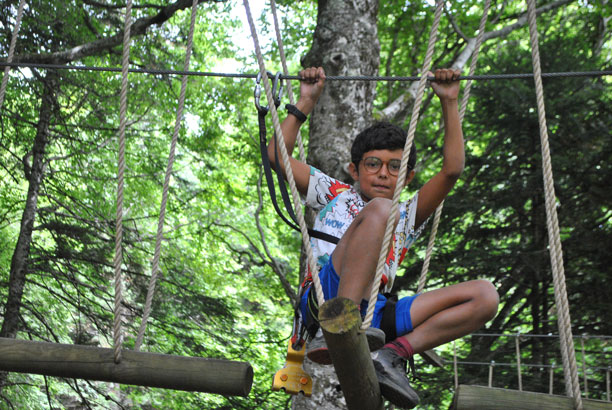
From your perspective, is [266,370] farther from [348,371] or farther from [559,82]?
[348,371]

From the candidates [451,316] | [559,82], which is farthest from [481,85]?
[451,316]

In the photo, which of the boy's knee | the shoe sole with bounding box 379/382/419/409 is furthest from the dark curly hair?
the shoe sole with bounding box 379/382/419/409

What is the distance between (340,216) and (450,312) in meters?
0.48

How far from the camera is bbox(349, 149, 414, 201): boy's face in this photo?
1.96 m

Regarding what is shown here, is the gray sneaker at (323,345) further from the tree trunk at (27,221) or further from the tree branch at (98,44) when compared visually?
the tree trunk at (27,221)

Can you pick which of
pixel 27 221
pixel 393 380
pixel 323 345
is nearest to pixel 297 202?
pixel 323 345

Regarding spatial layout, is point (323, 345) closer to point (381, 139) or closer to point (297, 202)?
point (297, 202)

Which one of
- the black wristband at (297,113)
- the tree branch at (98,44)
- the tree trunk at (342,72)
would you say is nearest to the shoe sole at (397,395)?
the black wristband at (297,113)

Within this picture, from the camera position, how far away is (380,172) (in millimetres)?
1964

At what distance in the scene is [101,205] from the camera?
5.36 m

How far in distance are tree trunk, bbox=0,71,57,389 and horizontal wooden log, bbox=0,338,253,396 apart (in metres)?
2.82

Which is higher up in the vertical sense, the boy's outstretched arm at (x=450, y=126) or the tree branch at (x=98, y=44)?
the tree branch at (x=98, y=44)

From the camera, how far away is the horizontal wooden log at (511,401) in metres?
1.30

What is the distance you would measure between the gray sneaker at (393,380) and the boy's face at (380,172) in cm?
56
